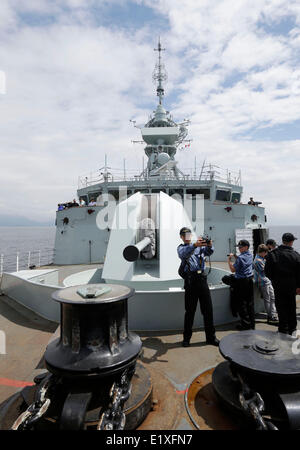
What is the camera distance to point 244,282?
3.04 meters

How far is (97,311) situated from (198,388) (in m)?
1.07

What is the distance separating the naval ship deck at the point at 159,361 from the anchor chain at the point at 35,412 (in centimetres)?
63

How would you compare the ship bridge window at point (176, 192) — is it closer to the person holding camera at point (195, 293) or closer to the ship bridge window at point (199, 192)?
the ship bridge window at point (199, 192)

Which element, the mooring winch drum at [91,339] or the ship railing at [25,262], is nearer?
the mooring winch drum at [91,339]

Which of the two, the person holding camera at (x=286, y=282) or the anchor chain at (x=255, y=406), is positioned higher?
the person holding camera at (x=286, y=282)

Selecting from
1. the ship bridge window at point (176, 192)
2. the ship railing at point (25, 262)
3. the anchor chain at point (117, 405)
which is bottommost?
the ship railing at point (25, 262)

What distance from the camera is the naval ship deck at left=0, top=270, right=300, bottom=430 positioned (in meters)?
1.66

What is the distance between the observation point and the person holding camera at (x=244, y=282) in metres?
3.01

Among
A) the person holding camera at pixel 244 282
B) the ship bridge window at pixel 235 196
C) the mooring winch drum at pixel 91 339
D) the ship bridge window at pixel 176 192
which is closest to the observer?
the mooring winch drum at pixel 91 339

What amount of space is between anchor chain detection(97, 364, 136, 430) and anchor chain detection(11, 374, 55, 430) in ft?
1.06

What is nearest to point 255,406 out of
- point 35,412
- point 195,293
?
point 35,412

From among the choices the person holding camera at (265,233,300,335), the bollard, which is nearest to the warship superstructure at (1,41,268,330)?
the person holding camera at (265,233,300,335)

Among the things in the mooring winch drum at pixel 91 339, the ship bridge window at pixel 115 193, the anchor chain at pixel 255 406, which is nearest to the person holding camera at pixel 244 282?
the anchor chain at pixel 255 406

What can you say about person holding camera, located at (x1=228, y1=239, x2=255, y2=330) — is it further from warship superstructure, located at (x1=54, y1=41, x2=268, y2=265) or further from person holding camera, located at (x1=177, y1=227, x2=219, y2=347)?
warship superstructure, located at (x1=54, y1=41, x2=268, y2=265)
